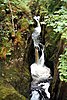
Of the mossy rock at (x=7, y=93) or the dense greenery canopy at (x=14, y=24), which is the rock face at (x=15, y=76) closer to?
the mossy rock at (x=7, y=93)

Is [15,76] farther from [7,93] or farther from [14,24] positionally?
[14,24]

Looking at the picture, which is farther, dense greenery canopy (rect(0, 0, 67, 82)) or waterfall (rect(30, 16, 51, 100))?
waterfall (rect(30, 16, 51, 100))

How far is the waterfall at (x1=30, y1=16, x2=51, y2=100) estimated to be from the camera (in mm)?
7494

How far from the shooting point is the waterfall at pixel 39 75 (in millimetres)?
7494

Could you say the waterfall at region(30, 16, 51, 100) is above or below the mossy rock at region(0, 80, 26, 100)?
below

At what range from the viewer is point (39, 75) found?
28.6ft

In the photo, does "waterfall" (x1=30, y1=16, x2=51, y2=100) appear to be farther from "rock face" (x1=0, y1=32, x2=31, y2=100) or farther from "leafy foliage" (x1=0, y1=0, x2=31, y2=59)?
"leafy foliage" (x1=0, y1=0, x2=31, y2=59)

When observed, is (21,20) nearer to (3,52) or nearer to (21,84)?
(3,52)

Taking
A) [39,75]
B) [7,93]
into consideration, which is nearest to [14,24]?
[39,75]

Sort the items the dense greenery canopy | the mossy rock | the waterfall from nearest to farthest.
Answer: the mossy rock < the dense greenery canopy < the waterfall

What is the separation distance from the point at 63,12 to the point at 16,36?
253cm

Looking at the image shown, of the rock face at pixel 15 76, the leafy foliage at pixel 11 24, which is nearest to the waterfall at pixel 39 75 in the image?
the rock face at pixel 15 76

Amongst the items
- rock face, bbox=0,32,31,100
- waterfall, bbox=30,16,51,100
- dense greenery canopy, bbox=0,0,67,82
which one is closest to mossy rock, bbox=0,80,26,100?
rock face, bbox=0,32,31,100

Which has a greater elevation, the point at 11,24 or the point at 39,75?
the point at 11,24
